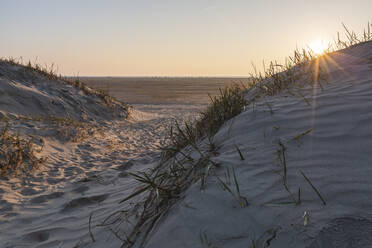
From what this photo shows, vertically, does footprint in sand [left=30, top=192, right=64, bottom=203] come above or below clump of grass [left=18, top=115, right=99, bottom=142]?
below

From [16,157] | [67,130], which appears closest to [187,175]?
[16,157]

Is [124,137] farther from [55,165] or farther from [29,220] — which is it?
[29,220]

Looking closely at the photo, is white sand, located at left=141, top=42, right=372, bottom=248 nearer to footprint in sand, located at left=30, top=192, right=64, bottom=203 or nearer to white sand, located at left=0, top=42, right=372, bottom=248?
white sand, located at left=0, top=42, right=372, bottom=248

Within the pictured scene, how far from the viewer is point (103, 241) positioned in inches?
83.7

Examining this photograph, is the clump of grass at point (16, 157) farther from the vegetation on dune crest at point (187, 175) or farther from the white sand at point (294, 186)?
the white sand at point (294, 186)

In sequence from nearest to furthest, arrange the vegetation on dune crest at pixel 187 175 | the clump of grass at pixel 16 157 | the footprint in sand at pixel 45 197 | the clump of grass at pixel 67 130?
the vegetation on dune crest at pixel 187 175
the footprint in sand at pixel 45 197
the clump of grass at pixel 16 157
the clump of grass at pixel 67 130

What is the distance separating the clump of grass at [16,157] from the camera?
176 inches

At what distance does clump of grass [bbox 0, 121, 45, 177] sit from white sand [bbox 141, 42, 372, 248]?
365 cm

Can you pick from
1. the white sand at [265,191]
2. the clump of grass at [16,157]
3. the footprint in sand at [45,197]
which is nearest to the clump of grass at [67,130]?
the clump of grass at [16,157]

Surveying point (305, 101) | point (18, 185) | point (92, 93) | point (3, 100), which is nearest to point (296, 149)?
point (305, 101)

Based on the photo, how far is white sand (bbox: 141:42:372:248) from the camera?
1.32 metres

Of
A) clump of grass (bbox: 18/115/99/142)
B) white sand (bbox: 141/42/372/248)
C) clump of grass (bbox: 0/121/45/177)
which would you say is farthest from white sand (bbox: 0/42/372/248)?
clump of grass (bbox: 18/115/99/142)

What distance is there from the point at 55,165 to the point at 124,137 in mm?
3313

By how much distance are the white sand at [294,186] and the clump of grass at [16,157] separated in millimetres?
3654
